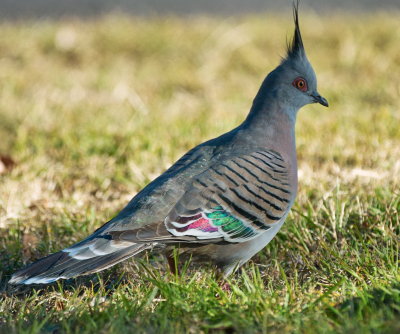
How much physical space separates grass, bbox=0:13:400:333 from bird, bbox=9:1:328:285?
0.15 m

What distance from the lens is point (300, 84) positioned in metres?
4.17

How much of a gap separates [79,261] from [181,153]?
7.49 ft

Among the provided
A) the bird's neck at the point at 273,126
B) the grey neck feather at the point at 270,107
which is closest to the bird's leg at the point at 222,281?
the bird's neck at the point at 273,126

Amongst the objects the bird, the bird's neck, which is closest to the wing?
the bird

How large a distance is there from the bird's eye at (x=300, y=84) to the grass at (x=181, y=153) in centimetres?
65

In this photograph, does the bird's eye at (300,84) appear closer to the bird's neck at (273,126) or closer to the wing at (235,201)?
the bird's neck at (273,126)

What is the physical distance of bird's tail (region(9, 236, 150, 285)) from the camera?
10.4 feet

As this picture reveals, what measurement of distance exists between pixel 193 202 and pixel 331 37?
5127 millimetres

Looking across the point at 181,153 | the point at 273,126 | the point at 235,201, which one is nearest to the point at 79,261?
the point at 235,201

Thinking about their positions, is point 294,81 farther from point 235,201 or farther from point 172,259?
point 172,259

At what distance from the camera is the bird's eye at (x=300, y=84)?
4.14 m

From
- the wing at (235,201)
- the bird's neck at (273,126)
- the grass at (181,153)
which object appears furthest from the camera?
the bird's neck at (273,126)

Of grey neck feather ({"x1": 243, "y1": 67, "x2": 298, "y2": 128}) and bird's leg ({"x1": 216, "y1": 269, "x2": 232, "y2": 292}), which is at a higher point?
grey neck feather ({"x1": 243, "y1": 67, "x2": 298, "y2": 128})

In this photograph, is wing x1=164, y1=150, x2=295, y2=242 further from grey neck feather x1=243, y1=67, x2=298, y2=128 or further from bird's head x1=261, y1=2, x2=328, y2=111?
bird's head x1=261, y1=2, x2=328, y2=111
